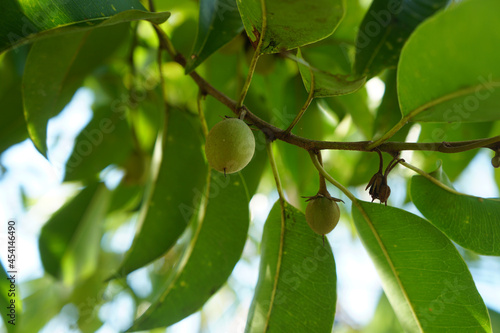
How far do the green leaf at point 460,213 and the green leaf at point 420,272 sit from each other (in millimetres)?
42

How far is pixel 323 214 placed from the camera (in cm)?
105

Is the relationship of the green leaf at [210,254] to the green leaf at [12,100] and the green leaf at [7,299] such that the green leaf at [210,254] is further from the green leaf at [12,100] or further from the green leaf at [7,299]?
the green leaf at [12,100]

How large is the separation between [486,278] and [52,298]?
2.91 meters

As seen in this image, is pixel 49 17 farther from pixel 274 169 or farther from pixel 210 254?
pixel 210 254

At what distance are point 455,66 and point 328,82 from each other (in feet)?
0.80

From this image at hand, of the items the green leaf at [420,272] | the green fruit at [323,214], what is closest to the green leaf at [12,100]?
the green fruit at [323,214]

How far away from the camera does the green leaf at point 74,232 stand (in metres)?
2.02

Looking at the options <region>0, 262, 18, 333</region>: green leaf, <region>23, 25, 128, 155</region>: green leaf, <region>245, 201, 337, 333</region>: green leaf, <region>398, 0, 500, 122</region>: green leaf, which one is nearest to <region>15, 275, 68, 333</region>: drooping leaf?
<region>0, 262, 18, 333</region>: green leaf

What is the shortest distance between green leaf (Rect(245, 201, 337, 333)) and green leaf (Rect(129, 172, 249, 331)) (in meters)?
0.14

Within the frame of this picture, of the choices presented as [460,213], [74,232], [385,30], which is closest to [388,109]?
[385,30]

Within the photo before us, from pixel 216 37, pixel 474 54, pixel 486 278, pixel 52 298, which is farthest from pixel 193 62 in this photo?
pixel 486 278

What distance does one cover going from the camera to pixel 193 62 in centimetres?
114

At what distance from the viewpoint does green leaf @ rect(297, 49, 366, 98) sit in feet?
2.86

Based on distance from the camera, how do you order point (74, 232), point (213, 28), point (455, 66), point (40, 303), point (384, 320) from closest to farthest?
point (455, 66), point (213, 28), point (74, 232), point (384, 320), point (40, 303)
